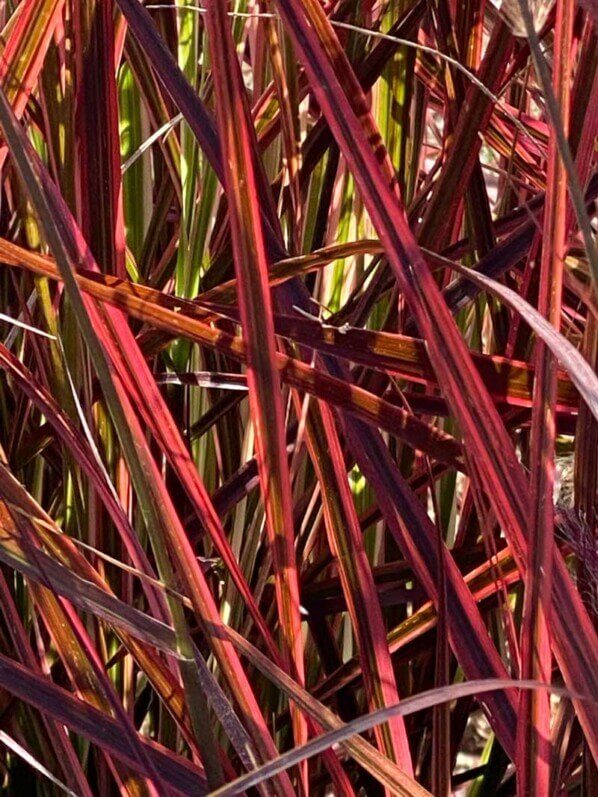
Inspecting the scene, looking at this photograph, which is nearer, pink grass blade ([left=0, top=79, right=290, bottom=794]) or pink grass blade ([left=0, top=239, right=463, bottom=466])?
pink grass blade ([left=0, top=79, right=290, bottom=794])

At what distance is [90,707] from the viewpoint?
1.37ft

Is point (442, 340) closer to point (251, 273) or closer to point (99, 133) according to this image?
point (251, 273)

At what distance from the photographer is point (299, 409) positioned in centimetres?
51

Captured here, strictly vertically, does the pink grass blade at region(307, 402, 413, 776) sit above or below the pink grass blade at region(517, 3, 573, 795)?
below

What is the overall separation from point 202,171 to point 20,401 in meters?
0.16

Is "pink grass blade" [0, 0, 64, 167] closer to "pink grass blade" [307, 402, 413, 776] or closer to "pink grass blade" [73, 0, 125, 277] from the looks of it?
"pink grass blade" [73, 0, 125, 277]

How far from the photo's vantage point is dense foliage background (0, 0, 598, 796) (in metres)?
0.35

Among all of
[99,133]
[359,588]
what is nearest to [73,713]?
[359,588]

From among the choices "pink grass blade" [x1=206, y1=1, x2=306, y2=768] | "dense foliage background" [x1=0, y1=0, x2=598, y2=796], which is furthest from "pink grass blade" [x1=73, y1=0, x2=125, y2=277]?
"pink grass blade" [x1=206, y1=1, x2=306, y2=768]

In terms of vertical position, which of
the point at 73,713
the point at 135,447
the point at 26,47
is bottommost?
the point at 73,713

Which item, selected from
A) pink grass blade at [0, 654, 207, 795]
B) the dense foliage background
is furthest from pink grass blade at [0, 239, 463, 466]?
pink grass blade at [0, 654, 207, 795]

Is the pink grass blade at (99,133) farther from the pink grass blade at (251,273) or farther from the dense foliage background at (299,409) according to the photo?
the pink grass blade at (251,273)

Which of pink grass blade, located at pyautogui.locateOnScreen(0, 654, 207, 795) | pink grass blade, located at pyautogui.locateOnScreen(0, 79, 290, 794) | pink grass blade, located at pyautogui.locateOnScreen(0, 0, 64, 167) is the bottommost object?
pink grass blade, located at pyautogui.locateOnScreen(0, 654, 207, 795)

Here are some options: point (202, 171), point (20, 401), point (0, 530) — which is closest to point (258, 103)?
point (202, 171)
